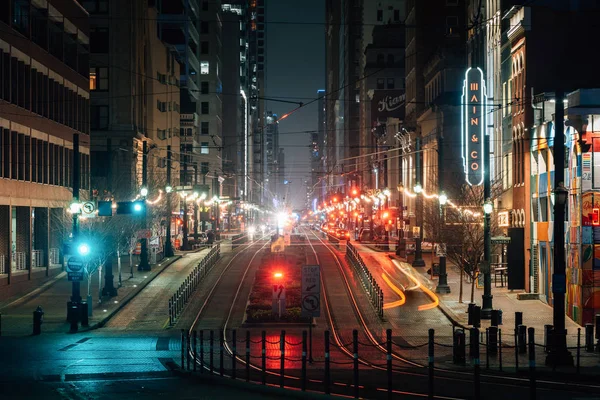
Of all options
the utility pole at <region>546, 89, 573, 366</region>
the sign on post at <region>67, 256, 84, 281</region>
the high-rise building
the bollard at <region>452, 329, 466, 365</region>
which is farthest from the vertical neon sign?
the utility pole at <region>546, 89, 573, 366</region>

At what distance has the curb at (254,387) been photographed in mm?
19678

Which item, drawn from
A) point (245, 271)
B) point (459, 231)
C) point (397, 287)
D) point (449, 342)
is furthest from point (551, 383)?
point (245, 271)

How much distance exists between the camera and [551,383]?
2217 cm

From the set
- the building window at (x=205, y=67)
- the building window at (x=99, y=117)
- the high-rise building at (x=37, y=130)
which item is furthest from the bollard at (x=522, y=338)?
the building window at (x=205, y=67)

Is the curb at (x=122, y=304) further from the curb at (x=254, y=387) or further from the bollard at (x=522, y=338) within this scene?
the bollard at (x=522, y=338)

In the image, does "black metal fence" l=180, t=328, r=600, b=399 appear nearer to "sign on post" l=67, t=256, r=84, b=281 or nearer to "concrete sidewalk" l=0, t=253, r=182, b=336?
"sign on post" l=67, t=256, r=84, b=281

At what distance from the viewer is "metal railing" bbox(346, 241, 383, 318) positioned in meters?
40.6

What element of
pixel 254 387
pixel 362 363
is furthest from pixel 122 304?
pixel 254 387

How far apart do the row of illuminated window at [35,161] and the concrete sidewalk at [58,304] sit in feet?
19.6

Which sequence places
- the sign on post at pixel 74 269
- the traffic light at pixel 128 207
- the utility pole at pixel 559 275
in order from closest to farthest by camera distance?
the utility pole at pixel 559 275 < the sign on post at pixel 74 269 < the traffic light at pixel 128 207

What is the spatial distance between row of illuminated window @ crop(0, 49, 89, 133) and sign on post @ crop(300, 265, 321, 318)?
2411 cm

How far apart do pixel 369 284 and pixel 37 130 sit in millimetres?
20234

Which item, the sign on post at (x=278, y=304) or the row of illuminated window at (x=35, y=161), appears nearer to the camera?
the sign on post at (x=278, y=304)

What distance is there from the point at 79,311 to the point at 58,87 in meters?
24.1
